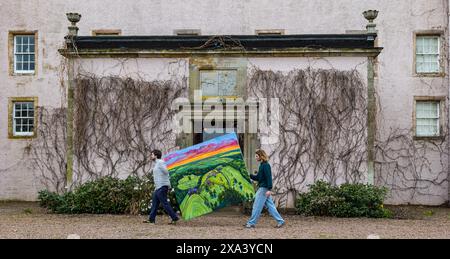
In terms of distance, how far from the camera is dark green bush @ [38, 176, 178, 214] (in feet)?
50.2

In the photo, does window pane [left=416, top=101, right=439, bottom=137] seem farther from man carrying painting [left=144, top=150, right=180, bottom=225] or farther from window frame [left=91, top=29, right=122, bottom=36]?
man carrying painting [left=144, top=150, right=180, bottom=225]

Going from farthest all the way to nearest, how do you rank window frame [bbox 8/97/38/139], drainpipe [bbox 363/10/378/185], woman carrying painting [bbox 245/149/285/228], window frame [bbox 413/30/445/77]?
window frame [bbox 8/97/38/139] → window frame [bbox 413/30/445/77] → drainpipe [bbox 363/10/378/185] → woman carrying painting [bbox 245/149/285/228]

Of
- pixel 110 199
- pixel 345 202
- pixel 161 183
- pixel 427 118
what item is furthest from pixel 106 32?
pixel 427 118

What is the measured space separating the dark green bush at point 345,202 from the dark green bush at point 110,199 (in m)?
3.39

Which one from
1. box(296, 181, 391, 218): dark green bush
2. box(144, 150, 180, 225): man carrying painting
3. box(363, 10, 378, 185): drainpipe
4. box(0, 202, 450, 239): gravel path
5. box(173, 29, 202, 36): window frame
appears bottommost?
box(0, 202, 450, 239): gravel path

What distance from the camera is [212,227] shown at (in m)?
13.1

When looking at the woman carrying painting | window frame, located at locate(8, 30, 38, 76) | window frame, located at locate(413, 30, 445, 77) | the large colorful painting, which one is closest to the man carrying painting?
the large colorful painting

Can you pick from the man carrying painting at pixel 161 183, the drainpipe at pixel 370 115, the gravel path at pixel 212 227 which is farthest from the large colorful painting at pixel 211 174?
the drainpipe at pixel 370 115

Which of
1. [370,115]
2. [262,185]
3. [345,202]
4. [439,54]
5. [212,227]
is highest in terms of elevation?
[439,54]

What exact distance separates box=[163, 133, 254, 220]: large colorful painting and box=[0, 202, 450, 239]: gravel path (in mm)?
532

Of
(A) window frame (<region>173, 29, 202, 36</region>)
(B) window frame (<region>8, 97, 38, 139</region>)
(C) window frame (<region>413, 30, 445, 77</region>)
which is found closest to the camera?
(C) window frame (<region>413, 30, 445, 77</region>)

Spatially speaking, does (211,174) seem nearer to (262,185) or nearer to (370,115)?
(262,185)

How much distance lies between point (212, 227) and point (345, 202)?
3853 mm

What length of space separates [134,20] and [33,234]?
11069 millimetres
